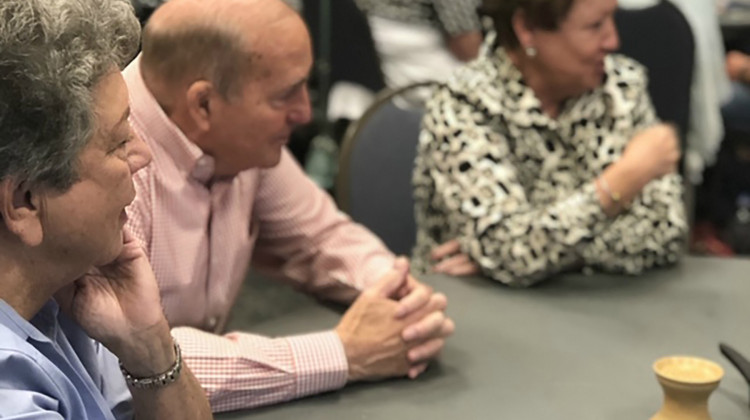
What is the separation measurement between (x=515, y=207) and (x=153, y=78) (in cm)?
74

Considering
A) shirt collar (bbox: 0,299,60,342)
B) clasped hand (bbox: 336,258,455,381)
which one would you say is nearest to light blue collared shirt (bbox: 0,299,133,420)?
shirt collar (bbox: 0,299,60,342)

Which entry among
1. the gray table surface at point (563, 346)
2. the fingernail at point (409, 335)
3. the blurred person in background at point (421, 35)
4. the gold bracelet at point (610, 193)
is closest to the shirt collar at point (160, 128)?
the gray table surface at point (563, 346)

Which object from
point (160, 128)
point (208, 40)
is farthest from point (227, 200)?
point (208, 40)

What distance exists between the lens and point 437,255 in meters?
2.04

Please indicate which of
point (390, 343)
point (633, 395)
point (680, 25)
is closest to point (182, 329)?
point (390, 343)

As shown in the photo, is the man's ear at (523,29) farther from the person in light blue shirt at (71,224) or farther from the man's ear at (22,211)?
the man's ear at (22,211)

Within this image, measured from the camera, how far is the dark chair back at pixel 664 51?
9.12ft

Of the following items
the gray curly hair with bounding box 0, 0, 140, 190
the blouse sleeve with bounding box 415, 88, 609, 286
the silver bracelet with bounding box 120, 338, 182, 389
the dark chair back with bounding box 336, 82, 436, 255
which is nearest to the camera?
the gray curly hair with bounding box 0, 0, 140, 190

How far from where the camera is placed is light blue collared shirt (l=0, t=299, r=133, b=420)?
967mm

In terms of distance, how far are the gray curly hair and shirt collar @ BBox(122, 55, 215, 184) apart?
1.71ft

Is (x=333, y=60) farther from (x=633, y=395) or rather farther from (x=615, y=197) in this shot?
(x=633, y=395)

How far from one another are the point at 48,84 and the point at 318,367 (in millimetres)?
640

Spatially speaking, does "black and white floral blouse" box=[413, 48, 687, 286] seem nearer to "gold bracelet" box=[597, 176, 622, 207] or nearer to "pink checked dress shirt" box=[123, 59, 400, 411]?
"gold bracelet" box=[597, 176, 622, 207]

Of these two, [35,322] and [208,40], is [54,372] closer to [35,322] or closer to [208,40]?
[35,322]
